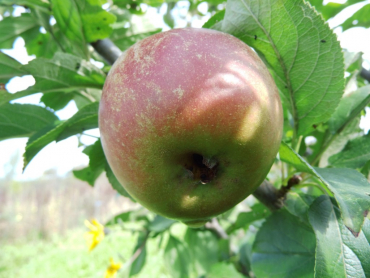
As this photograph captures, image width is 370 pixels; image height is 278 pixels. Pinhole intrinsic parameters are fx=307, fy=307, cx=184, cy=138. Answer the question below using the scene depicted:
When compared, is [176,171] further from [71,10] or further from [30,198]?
[30,198]

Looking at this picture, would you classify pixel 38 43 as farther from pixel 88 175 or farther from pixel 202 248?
pixel 202 248

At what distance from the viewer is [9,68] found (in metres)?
0.74

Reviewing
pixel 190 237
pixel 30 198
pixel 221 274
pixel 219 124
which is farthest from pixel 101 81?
pixel 30 198

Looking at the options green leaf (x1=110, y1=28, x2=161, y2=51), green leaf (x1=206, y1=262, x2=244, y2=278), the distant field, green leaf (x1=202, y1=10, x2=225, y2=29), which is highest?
green leaf (x1=202, y1=10, x2=225, y2=29)

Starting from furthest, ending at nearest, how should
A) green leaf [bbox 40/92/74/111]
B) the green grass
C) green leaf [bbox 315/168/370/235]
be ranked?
the green grass, green leaf [bbox 40/92/74/111], green leaf [bbox 315/168/370/235]

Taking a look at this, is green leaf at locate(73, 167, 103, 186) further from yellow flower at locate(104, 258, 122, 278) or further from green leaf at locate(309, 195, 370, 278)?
yellow flower at locate(104, 258, 122, 278)

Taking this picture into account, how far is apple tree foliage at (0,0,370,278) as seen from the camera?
1.78ft

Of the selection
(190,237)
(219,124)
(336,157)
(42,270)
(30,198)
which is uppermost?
(219,124)

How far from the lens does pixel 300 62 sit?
612 millimetres

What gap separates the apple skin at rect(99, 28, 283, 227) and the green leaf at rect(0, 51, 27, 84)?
321mm

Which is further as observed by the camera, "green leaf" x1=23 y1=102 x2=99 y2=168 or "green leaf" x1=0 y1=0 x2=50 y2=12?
"green leaf" x1=0 y1=0 x2=50 y2=12

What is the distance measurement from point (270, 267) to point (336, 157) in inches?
12.5

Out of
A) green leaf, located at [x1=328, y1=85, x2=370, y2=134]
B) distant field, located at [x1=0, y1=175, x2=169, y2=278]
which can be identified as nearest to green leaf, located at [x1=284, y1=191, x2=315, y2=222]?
green leaf, located at [x1=328, y1=85, x2=370, y2=134]

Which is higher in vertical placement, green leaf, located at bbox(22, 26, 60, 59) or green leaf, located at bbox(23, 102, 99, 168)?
green leaf, located at bbox(23, 102, 99, 168)
